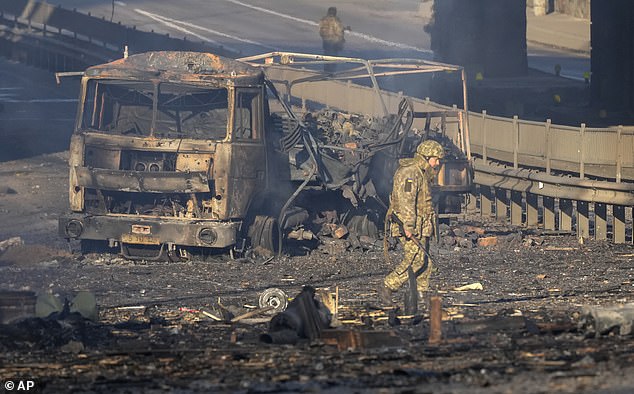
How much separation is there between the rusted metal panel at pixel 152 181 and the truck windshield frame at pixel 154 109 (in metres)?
0.71

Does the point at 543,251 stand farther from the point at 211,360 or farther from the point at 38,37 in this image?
the point at 38,37

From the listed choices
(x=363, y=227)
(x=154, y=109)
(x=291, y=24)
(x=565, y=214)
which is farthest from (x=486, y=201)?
(x=291, y=24)

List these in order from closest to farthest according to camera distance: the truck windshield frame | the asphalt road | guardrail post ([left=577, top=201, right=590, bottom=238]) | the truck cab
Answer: the truck cab
the truck windshield frame
guardrail post ([left=577, top=201, right=590, bottom=238])
the asphalt road

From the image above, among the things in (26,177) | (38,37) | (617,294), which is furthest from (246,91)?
(38,37)

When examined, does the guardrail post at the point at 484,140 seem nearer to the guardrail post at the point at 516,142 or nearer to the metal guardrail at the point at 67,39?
the guardrail post at the point at 516,142

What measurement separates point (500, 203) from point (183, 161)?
668 centimetres

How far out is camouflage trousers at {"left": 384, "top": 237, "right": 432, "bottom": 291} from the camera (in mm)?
12914

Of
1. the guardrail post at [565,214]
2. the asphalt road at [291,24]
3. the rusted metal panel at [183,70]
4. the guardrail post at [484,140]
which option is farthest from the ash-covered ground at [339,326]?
the asphalt road at [291,24]

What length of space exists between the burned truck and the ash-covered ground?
1.53ft

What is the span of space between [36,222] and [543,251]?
789 centimetres

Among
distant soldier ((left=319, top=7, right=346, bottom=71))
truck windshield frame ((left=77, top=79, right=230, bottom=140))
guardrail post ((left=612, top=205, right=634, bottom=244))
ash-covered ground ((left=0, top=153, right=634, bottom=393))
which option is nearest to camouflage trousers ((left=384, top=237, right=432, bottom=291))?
ash-covered ground ((left=0, top=153, right=634, bottom=393))

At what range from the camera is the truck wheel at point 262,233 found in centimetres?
1667

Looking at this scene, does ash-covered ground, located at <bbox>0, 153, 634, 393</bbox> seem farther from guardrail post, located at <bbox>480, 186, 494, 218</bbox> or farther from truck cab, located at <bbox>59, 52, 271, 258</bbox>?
guardrail post, located at <bbox>480, 186, 494, 218</bbox>

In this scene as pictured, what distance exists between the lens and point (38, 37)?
3509 cm
